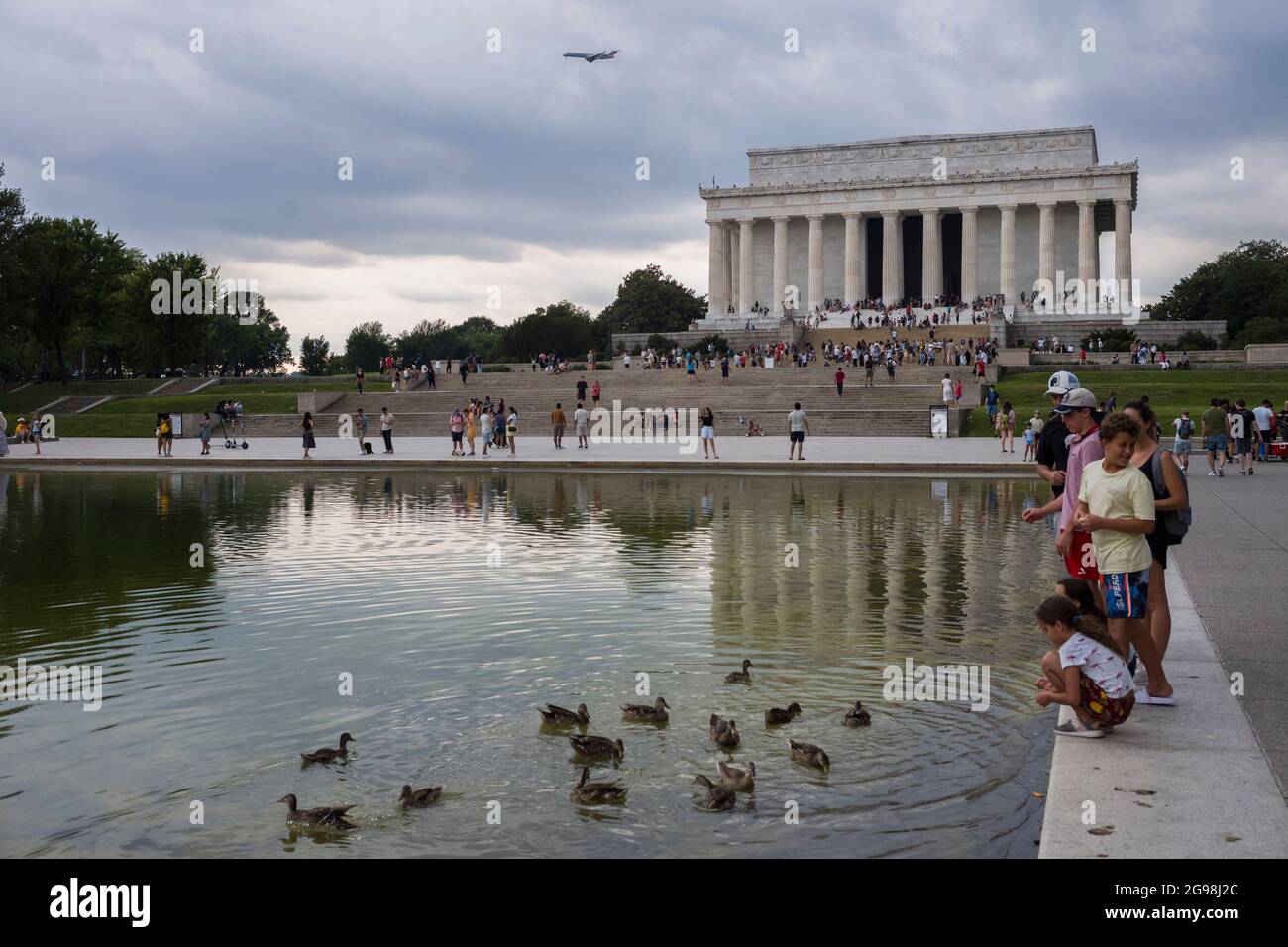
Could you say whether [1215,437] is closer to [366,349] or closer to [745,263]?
[745,263]

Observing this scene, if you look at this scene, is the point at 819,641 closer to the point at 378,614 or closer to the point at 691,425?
the point at 378,614

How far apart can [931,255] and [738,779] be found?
272 feet

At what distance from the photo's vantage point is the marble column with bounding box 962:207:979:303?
83.8 m

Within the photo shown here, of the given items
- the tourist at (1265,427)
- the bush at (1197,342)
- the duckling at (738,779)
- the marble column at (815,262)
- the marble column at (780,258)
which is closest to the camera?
the duckling at (738,779)

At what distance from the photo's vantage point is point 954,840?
6004mm

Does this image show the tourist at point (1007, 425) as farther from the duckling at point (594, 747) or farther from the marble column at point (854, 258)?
the marble column at point (854, 258)

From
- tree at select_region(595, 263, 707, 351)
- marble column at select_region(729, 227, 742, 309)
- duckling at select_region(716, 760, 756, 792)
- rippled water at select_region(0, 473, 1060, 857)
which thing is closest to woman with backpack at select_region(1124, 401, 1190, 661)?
rippled water at select_region(0, 473, 1060, 857)

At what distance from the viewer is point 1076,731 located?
7195 mm

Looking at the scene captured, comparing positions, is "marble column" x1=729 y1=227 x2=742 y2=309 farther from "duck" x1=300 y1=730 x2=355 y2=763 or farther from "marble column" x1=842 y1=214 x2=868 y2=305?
"duck" x1=300 y1=730 x2=355 y2=763

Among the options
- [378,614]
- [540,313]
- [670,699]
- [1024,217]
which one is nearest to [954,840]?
[670,699]

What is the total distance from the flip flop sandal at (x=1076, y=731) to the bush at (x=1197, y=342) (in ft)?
195

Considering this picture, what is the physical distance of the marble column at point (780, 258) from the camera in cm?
8819

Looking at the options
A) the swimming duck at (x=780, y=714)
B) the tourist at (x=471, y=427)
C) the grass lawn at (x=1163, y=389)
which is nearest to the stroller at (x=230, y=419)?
the tourist at (x=471, y=427)

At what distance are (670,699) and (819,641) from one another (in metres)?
2.16
